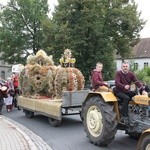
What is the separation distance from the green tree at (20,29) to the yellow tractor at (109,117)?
4556 cm

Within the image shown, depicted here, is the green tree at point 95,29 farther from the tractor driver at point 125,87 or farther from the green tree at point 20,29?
the tractor driver at point 125,87

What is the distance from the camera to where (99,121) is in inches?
382

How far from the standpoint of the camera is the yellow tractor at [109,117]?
8758 millimetres

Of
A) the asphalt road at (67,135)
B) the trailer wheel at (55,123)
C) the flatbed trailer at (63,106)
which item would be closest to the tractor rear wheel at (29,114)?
the asphalt road at (67,135)

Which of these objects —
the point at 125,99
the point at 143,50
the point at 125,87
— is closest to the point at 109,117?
the point at 125,99

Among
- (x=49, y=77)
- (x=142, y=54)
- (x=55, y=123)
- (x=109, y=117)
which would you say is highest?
(x=142, y=54)

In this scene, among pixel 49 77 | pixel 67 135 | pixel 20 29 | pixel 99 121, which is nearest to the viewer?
pixel 99 121

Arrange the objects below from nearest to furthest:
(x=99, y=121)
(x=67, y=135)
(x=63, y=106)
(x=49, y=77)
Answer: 1. (x=99, y=121)
2. (x=67, y=135)
3. (x=63, y=106)
4. (x=49, y=77)

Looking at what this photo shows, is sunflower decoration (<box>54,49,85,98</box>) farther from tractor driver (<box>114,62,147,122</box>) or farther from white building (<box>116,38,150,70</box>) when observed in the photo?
white building (<box>116,38,150,70</box>)

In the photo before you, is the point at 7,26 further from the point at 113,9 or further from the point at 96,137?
the point at 96,137

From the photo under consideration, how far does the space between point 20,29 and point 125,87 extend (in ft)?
162

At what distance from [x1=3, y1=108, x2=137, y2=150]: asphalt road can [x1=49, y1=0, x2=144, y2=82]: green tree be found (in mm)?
23646

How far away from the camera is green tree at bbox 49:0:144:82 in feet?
128

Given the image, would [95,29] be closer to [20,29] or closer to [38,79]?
[20,29]
